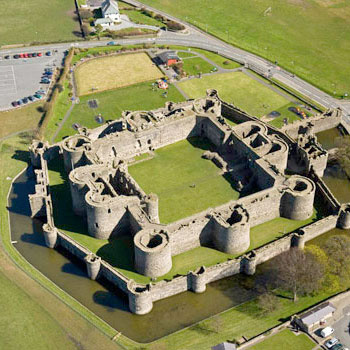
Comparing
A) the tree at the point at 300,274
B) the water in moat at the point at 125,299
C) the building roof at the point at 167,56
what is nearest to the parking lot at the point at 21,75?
the building roof at the point at 167,56

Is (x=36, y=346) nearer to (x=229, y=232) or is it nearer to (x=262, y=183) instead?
(x=229, y=232)

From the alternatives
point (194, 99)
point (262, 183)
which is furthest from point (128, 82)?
point (262, 183)

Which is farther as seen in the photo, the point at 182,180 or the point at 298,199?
the point at 182,180

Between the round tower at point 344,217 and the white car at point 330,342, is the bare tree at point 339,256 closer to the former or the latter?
the round tower at point 344,217

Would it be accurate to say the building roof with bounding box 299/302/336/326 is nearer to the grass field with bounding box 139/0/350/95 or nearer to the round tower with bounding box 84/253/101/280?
the round tower with bounding box 84/253/101/280

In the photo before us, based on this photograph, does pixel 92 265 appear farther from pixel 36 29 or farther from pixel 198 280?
pixel 36 29

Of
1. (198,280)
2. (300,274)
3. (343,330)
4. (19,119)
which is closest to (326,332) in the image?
(343,330)
